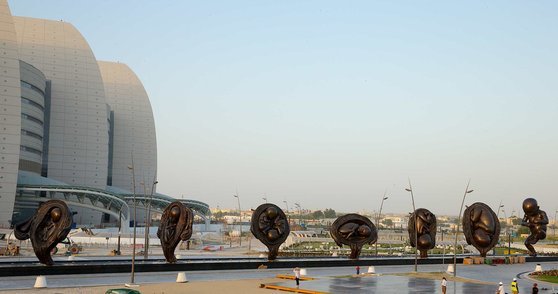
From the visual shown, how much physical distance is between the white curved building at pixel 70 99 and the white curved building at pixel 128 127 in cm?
2361

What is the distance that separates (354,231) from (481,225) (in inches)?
435

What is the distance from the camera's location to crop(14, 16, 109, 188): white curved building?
404 feet

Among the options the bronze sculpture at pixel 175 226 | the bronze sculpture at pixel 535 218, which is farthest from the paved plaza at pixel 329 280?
the bronze sculpture at pixel 535 218

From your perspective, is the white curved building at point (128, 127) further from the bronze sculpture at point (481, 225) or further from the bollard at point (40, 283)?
the bollard at point (40, 283)

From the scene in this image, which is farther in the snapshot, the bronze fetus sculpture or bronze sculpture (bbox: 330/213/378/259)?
bronze sculpture (bbox: 330/213/378/259)

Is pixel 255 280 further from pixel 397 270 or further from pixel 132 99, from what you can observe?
pixel 132 99

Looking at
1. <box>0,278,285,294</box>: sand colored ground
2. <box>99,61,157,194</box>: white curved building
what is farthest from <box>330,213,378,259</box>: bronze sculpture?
<box>99,61,157,194</box>: white curved building

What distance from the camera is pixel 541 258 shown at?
6150 centimetres

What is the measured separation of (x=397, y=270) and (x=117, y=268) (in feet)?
65.1

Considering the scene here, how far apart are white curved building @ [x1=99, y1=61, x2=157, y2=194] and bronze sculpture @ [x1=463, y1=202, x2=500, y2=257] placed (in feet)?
355

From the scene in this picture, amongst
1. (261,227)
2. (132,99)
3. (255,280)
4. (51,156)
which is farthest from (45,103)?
(255,280)

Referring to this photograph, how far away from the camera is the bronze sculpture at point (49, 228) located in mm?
38625

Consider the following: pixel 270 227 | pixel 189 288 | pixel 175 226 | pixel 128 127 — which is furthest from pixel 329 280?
pixel 128 127

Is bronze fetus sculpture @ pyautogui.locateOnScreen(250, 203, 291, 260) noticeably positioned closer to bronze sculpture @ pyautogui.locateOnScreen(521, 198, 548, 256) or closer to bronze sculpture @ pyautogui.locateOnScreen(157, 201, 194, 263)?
bronze sculpture @ pyautogui.locateOnScreen(157, 201, 194, 263)
